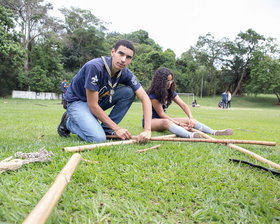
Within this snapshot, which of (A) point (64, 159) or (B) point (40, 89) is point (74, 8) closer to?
(B) point (40, 89)

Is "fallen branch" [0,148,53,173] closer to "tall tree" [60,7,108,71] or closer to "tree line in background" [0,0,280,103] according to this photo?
"tree line in background" [0,0,280,103]

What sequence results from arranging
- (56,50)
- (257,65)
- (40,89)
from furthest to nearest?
(257,65) → (56,50) → (40,89)

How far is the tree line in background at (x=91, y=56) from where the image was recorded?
24109 mm

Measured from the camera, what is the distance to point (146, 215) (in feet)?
3.81

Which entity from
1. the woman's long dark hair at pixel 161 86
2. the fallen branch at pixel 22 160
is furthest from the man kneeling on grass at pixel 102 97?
the fallen branch at pixel 22 160

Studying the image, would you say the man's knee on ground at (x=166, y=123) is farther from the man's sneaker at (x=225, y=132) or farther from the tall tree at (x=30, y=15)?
the tall tree at (x=30, y=15)

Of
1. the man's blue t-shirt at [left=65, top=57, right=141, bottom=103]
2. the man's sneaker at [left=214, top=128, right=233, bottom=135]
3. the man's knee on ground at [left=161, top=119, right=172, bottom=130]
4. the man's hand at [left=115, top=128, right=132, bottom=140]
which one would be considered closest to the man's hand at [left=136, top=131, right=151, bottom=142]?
the man's hand at [left=115, top=128, right=132, bottom=140]

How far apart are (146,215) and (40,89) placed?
28.3 metres

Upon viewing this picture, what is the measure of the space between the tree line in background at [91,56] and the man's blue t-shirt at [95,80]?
17.9 metres

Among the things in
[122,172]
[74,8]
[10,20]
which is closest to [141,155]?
[122,172]

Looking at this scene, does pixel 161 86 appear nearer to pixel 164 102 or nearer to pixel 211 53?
pixel 164 102

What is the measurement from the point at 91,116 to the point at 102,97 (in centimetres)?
44

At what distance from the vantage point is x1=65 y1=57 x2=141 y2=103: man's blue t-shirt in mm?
2630

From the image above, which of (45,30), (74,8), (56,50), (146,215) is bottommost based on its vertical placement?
(146,215)
